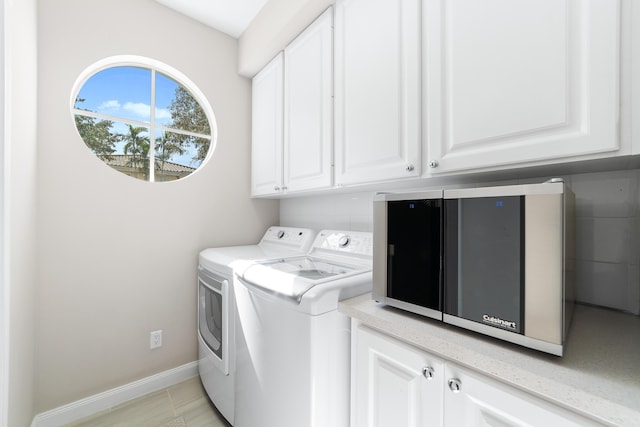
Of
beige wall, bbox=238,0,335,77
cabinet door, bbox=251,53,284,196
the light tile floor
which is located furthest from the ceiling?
the light tile floor

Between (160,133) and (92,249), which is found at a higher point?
(160,133)

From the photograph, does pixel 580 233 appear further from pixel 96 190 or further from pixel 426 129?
pixel 96 190

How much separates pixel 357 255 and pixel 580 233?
37.2 inches

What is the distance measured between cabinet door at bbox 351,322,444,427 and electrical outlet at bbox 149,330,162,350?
1558mm

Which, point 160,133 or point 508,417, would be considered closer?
point 508,417

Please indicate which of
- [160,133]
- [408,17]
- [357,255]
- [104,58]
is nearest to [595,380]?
[357,255]

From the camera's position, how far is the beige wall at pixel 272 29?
1526 mm

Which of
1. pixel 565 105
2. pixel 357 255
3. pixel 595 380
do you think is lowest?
pixel 595 380

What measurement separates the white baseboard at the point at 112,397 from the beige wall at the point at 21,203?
123mm

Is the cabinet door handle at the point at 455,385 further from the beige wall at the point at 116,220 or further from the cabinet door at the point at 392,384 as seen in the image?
the beige wall at the point at 116,220

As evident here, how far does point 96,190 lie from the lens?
1671 millimetres

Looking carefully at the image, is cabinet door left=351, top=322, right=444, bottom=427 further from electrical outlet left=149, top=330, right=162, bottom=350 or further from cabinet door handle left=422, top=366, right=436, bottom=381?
electrical outlet left=149, top=330, right=162, bottom=350

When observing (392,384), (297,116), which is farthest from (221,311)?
(297,116)

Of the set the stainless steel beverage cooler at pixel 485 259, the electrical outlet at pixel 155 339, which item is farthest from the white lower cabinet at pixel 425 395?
the electrical outlet at pixel 155 339
